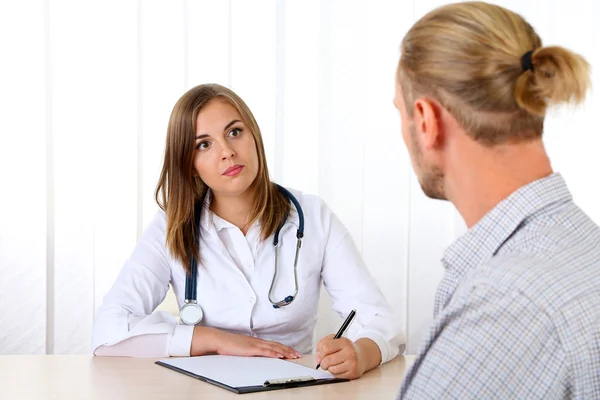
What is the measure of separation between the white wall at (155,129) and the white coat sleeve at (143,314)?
937mm

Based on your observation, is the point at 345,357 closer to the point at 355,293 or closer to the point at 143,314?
the point at 355,293

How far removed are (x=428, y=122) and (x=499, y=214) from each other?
155 millimetres

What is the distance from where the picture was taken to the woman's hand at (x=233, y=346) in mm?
1678

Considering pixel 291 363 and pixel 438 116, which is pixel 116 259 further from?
pixel 438 116

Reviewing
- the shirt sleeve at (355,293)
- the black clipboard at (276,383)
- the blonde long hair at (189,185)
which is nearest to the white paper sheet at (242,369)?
the black clipboard at (276,383)

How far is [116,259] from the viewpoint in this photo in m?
2.96

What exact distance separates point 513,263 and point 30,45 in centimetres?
252

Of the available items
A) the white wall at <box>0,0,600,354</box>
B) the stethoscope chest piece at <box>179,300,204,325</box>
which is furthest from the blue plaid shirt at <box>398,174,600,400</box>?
the white wall at <box>0,0,600,354</box>

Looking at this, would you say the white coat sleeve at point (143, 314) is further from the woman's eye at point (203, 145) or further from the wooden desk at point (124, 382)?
the woman's eye at point (203, 145)

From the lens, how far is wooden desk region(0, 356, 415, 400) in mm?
1373

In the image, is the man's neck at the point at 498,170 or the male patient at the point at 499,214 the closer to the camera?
the male patient at the point at 499,214

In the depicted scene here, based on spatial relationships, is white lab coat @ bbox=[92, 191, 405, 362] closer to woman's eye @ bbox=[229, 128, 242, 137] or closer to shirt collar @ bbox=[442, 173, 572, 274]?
woman's eye @ bbox=[229, 128, 242, 137]

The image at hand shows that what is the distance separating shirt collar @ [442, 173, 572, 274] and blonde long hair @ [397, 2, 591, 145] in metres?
0.07

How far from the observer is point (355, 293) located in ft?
6.50
